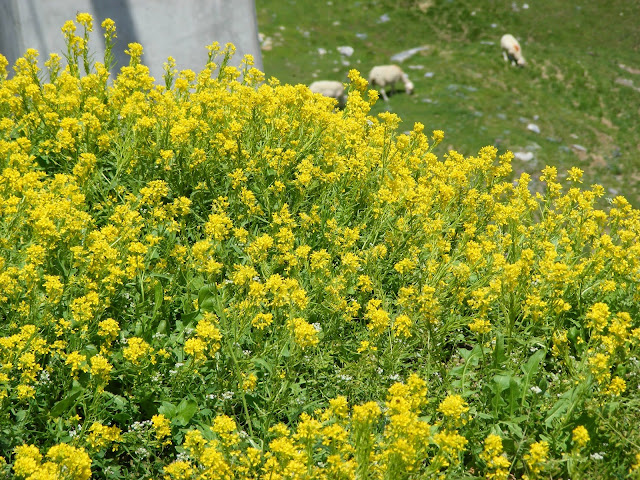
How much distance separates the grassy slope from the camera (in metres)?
12.4

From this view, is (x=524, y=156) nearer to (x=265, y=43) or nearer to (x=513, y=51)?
(x=513, y=51)

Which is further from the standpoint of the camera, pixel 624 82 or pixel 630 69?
pixel 630 69

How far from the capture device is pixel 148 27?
6.93m

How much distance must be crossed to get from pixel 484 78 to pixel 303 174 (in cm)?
1093

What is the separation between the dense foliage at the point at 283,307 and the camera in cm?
346

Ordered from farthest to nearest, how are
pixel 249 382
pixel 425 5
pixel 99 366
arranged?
pixel 425 5 < pixel 249 382 < pixel 99 366

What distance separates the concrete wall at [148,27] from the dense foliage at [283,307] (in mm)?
1212

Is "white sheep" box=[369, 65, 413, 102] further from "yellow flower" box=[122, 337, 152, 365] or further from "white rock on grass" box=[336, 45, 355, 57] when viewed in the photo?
"yellow flower" box=[122, 337, 152, 365]

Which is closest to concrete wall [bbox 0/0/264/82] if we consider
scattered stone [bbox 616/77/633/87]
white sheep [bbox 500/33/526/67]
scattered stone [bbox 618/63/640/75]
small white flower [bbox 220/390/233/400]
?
small white flower [bbox 220/390/233/400]

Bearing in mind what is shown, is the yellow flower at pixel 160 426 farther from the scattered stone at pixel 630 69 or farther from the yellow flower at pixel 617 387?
the scattered stone at pixel 630 69

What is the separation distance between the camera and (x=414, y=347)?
4.44 metres

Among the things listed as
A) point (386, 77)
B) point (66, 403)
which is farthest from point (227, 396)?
point (386, 77)

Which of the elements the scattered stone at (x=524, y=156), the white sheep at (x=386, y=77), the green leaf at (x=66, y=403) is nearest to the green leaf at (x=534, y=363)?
the green leaf at (x=66, y=403)

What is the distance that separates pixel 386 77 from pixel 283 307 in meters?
10.6
